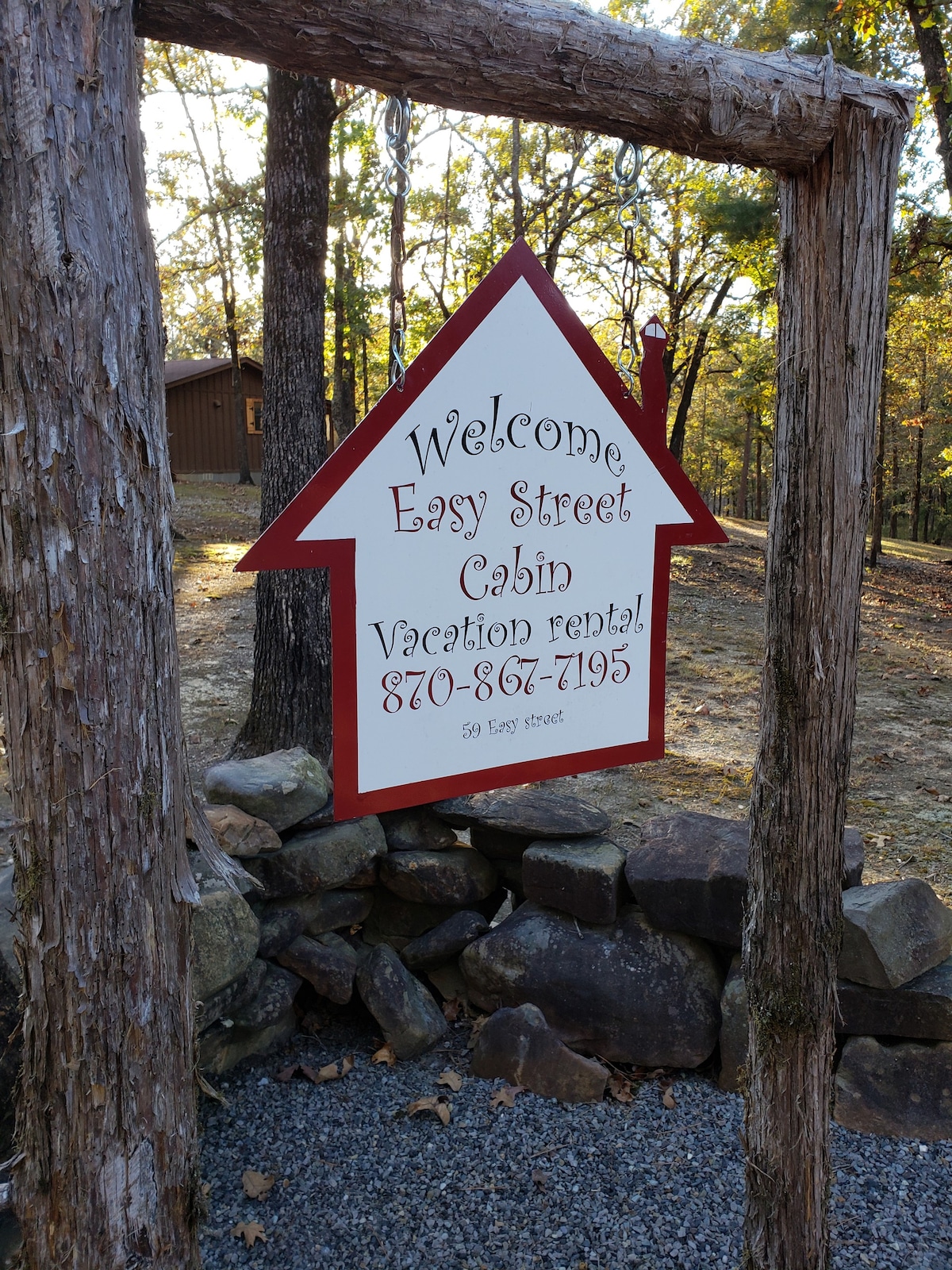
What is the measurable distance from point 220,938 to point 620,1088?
63.6 inches

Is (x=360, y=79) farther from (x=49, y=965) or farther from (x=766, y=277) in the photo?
(x=766, y=277)

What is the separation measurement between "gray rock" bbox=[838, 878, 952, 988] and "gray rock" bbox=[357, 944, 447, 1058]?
1609mm

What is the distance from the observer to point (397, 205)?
72.1 inches

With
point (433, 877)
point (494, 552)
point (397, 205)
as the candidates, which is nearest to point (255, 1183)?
point (433, 877)

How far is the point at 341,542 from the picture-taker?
5.98ft

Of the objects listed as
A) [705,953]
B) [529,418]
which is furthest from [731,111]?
[705,953]

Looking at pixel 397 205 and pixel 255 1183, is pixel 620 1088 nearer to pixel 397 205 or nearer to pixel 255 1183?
pixel 255 1183

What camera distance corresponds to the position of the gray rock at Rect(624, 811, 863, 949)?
364cm

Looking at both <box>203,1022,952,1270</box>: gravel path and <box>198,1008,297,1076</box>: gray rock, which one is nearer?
<box>203,1022,952,1270</box>: gravel path

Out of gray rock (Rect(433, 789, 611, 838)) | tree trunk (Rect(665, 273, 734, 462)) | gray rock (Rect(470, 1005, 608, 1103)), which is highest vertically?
tree trunk (Rect(665, 273, 734, 462))

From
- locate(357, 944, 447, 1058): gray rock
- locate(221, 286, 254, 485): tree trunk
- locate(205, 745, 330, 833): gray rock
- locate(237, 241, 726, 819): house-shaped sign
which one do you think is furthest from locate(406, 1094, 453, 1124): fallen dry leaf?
locate(221, 286, 254, 485): tree trunk

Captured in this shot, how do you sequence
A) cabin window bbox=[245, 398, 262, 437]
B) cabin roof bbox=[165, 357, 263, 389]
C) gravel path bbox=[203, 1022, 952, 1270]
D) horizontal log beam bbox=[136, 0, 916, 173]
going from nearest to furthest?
1. horizontal log beam bbox=[136, 0, 916, 173]
2. gravel path bbox=[203, 1022, 952, 1270]
3. cabin roof bbox=[165, 357, 263, 389]
4. cabin window bbox=[245, 398, 262, 437]

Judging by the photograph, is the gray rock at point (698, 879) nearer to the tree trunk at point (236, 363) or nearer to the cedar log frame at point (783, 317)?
the cedar log frame at point (783, 317)

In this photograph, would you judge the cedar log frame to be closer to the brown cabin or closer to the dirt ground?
the dirt ground
